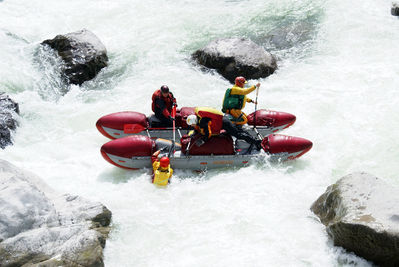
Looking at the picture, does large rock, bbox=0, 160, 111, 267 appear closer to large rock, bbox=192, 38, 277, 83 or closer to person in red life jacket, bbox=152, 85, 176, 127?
person in red life jacket, bbox=152, 85, 176, 127

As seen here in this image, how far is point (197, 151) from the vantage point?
8070 mm

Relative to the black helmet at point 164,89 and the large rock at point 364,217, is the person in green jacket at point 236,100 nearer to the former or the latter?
the black helmet at point 164,89

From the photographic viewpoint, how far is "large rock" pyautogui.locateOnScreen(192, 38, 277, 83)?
38.4ft

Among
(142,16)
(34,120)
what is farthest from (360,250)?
(142,16)

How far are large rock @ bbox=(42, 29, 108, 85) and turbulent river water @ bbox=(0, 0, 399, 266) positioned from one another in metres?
0.38

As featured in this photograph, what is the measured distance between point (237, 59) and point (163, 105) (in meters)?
3.83

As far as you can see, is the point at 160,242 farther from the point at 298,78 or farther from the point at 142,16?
the point at 142,16

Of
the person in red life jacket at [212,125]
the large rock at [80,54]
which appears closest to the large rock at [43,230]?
the person in red life jacket at [212,125]

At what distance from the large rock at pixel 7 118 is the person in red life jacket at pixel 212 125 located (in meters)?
4.13

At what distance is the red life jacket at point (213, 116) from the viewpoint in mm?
7818

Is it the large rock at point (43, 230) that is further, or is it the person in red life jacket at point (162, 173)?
the person in red life jacket at point (162, 173)

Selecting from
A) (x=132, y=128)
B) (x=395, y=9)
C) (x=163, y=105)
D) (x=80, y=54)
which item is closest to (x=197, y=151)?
(x=163, y=105)

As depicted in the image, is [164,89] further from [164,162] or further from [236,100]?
[164,162]

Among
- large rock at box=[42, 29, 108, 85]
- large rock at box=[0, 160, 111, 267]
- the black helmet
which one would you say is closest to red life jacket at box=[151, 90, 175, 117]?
the black helmet
